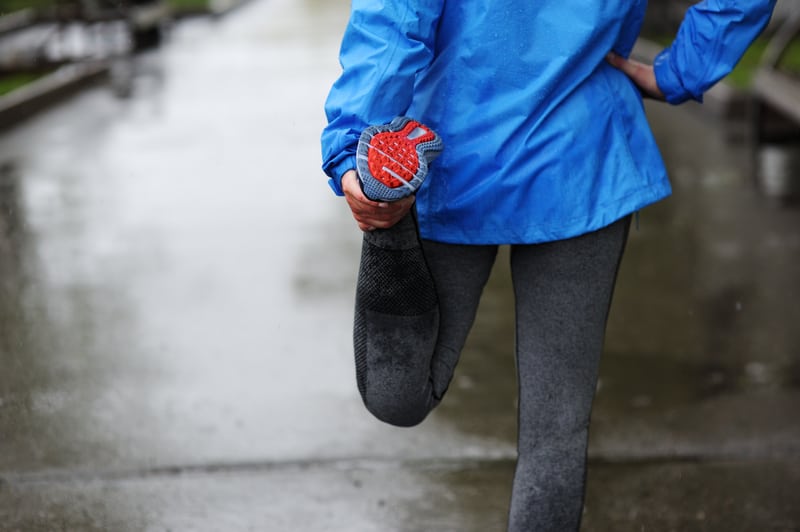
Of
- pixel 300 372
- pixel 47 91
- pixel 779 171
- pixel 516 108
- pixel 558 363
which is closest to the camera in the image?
pixel 516 108

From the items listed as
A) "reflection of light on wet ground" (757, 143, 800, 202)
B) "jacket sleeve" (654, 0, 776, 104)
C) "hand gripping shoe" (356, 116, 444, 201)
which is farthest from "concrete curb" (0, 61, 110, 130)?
"hand gripping shoe" (356, 116, 444, 201)

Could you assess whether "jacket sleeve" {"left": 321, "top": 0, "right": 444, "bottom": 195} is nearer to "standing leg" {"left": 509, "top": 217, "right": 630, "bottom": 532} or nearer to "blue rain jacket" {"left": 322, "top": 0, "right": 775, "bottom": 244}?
"blue rain jacket" {"left": 322, "top": 0, "right": 775, "bottom": 244}

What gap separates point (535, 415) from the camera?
227 centimetres

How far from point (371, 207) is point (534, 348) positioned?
51 centimetres

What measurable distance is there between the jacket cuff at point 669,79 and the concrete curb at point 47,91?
819cm

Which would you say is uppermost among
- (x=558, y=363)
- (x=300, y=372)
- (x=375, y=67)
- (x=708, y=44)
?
(x=375, y=67)


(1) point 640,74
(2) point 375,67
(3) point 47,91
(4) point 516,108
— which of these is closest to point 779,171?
(1) point 640,74

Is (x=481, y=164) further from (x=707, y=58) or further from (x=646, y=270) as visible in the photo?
(x=646, y=270)

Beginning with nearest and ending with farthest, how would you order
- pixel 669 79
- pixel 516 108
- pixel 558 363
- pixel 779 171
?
pixel 516 108 < pixel 558 363 < pixel 669 79 < pixel 779 171

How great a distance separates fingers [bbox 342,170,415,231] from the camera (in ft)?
6.45

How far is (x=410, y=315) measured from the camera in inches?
84.9

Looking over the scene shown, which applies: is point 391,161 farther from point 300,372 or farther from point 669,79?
point 300,372

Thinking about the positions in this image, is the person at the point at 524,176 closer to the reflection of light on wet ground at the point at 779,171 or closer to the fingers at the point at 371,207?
the fingers at the point at 371,207

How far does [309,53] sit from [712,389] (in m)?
11.7
